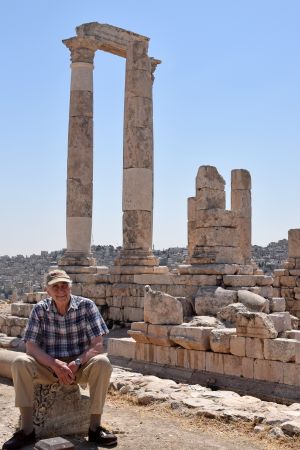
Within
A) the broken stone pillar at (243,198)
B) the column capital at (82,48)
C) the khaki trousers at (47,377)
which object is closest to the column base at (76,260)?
the column capital at (82,48)

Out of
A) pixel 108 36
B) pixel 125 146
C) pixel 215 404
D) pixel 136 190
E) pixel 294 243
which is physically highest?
pixel 108 36

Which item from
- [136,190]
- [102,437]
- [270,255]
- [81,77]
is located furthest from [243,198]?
[270,255]

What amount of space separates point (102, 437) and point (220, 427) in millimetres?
1386

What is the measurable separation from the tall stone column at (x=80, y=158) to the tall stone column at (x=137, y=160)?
168 cm

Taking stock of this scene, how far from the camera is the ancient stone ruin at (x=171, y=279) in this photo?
9.68 m

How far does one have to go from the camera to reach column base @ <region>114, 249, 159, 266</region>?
681 inches

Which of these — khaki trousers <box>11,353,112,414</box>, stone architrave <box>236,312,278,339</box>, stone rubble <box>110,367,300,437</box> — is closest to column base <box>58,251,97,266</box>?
stone architrave <box>236,312,278,339</box>

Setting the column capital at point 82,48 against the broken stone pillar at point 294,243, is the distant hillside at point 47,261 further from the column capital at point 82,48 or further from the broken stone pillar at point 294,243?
the column capital at point 82,48

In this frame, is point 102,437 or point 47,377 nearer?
point 102,437

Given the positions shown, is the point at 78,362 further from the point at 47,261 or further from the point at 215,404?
the point at 47,261

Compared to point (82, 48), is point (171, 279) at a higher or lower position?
lower

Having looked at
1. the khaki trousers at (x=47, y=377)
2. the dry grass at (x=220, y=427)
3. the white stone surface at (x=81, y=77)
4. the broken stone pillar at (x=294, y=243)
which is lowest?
the dry grass at (x=220, y=427)

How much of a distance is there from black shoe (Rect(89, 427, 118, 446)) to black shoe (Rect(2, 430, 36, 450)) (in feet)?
1.78

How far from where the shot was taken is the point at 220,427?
6355 mm
